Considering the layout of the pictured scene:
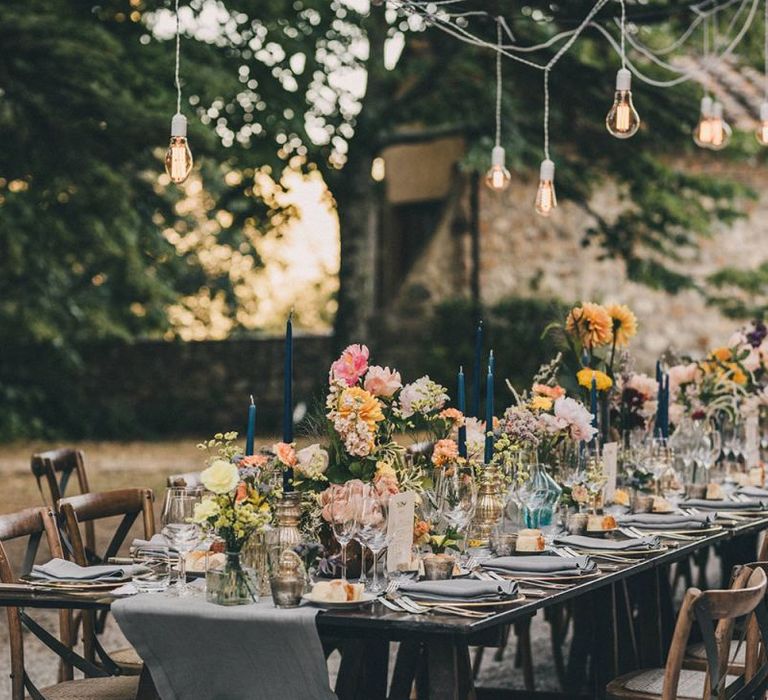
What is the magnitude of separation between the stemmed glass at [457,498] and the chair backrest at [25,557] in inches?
49.1

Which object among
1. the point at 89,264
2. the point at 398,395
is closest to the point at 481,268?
the point at 89,264

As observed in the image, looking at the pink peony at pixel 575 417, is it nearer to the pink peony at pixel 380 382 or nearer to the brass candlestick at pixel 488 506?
the brass candlestick at pixel 488 506

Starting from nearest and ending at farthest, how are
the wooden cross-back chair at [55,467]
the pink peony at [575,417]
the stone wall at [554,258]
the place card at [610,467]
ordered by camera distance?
the pink peony at [575,417], the place card at [610,467], the wooden cross-back chair at [55,467], the stone wall at [554,258]

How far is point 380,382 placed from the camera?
386cm

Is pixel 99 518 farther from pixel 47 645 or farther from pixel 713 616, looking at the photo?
pixel 713 616

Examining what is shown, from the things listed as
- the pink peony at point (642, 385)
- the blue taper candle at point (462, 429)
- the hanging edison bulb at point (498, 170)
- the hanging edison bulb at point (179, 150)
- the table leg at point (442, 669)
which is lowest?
the table leg at point (442, 669)

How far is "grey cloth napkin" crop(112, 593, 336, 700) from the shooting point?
132 inches

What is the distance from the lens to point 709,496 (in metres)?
5.89

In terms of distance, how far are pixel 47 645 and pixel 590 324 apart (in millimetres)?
2587

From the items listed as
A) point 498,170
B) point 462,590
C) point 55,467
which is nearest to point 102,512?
point 462,590

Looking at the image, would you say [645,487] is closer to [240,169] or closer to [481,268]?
[240,169]

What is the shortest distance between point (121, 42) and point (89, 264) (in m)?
6.26

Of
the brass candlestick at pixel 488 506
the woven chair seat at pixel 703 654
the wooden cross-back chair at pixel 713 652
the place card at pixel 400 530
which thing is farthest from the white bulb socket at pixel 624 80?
the place card at pixel 400 530

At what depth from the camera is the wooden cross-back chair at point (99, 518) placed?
4.46 m
